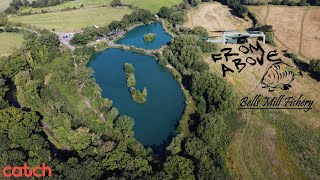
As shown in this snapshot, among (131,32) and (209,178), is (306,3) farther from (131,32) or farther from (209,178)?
(209,178)

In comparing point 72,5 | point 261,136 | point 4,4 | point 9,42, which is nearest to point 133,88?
point 261,136

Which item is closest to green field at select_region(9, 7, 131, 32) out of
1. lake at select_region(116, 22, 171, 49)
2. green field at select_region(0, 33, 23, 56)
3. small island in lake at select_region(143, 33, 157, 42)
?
green field at select_region(0, 33, 23, 56)

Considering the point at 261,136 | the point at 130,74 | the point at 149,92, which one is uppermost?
the point at 130,74

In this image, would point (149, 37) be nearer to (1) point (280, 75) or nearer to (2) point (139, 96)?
(2) point (139, 96)

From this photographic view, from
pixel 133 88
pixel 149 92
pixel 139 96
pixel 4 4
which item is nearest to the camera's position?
pixel 139 96

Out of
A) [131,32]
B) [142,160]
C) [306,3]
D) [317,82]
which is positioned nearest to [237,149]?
[142,160]

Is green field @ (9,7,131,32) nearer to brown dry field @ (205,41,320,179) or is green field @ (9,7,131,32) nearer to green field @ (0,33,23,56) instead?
green field @ (0,33,23,56)
